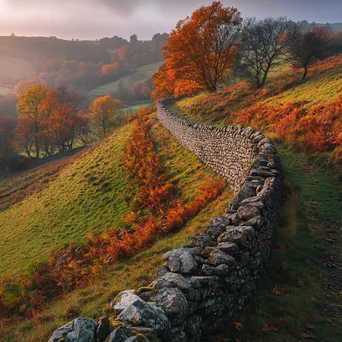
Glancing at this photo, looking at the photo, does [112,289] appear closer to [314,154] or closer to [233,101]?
[314,154]

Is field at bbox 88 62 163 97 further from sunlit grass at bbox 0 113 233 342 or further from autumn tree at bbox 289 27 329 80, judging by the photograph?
sunlit grass at bbox 0 113 233 342

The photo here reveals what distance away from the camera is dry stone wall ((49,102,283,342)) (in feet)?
12.7

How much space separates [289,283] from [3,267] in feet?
60.0

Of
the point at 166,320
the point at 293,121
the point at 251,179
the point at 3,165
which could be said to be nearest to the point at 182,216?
the point at 251,179

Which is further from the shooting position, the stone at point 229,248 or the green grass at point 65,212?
the green grass at point 65,212

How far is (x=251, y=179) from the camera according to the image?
9891 millimetres

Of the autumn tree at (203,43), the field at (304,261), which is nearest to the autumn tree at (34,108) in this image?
the autumn tree at (203,43)

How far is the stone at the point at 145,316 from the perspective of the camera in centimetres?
387

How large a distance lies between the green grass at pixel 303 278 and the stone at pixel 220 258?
132 cm

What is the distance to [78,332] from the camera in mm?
3760

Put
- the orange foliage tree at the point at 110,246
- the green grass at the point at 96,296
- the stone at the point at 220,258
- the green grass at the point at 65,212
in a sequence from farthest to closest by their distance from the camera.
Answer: the green grass at the point at 65,212 < the orange foliage tree at the point at 110,246 < the green grass at the point at 96,296 < the stone at the point at 220,258

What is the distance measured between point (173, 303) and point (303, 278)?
165 inches

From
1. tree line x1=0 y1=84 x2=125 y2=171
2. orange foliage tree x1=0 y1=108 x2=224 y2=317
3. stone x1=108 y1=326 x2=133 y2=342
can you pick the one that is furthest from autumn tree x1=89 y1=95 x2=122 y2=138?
stone x1=108 y1=326 x2=133 y2=342

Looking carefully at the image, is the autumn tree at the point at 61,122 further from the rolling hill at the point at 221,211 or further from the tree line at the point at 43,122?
the rolling hill at the point at 221,211
